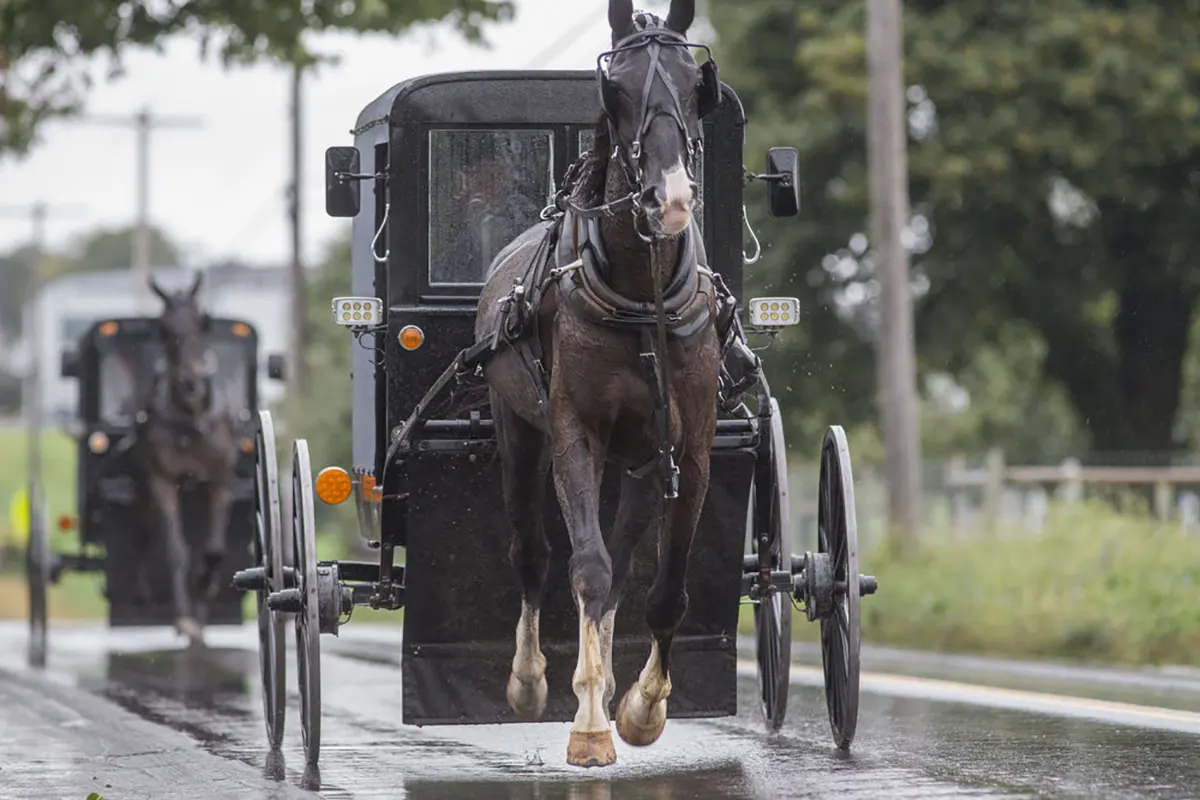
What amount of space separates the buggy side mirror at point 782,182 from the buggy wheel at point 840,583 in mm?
989

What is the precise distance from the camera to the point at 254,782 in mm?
9023

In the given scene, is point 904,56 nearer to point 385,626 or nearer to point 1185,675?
point 385,626

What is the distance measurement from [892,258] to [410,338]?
443 inches

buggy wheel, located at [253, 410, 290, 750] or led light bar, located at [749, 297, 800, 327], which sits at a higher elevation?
led light bar, located at [749, 297, 800, 327]

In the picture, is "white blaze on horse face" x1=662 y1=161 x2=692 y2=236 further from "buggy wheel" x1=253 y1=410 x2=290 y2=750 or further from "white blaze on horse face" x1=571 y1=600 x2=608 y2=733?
"buggy wheel" x1=253 y1=410 x2=290 y2=750

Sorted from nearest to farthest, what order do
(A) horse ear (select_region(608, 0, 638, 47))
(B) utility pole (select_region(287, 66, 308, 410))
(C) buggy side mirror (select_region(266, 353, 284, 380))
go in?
(A) horse ear (select_region(608, 0, 638, 47))
(C) buggy side mirror (select_region(266, 353, 284, 380))
(B) utility pole (select_region(287, 66, 308, 410))

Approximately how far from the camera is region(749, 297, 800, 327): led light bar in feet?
32.8

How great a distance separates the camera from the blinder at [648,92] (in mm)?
7918

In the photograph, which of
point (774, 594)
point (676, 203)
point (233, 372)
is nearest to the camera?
point (676, 203)

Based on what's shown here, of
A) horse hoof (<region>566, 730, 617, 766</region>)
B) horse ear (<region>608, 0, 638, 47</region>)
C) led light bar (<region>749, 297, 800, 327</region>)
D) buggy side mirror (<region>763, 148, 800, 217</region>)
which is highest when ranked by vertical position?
horse ear (<region>608, 0, 638, 47</region>)

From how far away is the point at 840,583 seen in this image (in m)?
9.84

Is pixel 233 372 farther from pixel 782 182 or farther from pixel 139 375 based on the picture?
pixel 782 182

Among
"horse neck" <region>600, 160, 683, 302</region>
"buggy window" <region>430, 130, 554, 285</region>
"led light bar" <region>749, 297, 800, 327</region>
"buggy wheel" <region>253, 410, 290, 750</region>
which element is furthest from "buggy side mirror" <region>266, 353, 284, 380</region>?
"horse neck" <region>600, 160, 683, 302</region>

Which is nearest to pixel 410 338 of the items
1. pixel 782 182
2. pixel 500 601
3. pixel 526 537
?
pixel 526 537
